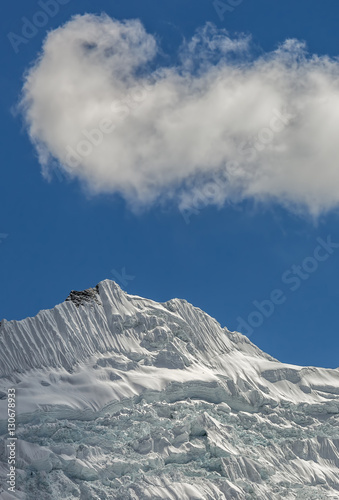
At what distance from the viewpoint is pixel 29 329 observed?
343 ft

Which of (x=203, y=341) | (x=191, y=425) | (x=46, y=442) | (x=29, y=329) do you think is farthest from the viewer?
(x=203, y=341)

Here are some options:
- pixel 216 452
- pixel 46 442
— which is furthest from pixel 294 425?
pixel 46 442

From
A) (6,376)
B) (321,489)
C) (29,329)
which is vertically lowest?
(321,489)

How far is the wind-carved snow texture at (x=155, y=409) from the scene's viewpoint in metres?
85.4

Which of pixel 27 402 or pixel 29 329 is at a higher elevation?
pixel 29 329

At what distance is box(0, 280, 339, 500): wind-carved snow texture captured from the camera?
8538 cm

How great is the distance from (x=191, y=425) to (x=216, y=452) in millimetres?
4650

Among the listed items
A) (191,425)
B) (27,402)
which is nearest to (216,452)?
(191,425)

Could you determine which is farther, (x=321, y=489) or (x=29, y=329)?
(x=29, y=329)

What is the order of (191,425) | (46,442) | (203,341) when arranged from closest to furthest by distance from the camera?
1. (46,442)
2. (191,425)
3. (203,341)

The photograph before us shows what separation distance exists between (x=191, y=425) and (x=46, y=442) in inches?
692

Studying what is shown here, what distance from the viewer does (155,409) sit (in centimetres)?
9812

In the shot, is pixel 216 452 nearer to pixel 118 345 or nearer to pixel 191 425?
pixel 191 425

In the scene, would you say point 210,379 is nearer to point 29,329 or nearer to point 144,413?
point 144,413
